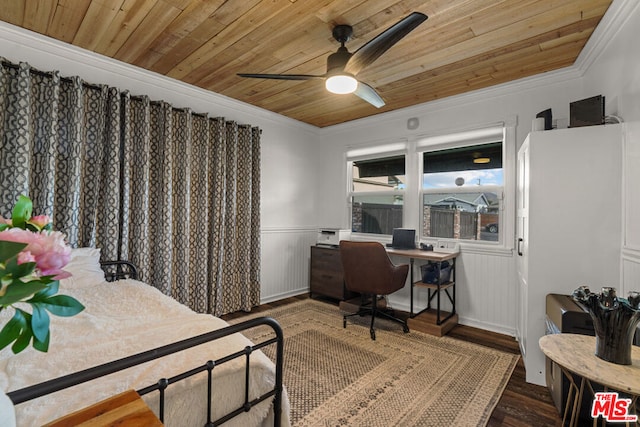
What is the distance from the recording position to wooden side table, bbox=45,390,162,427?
738 millimetres

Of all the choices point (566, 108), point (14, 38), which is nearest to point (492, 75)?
point (566, 108)

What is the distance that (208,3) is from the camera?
1.97 metres

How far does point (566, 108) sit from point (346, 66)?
7.32ft

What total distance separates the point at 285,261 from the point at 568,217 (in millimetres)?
3235

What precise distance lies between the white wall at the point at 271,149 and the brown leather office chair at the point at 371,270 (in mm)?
1371

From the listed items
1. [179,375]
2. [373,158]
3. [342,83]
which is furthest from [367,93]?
[179,375]

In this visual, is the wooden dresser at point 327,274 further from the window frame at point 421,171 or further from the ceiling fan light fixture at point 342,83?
the ceiling fan light fixture at point 342,83

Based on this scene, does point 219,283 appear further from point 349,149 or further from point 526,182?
point 526,182

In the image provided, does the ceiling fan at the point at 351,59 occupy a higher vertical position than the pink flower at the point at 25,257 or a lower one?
higher

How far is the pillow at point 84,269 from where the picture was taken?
2.24 meters

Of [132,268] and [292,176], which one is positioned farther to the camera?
[292,176]

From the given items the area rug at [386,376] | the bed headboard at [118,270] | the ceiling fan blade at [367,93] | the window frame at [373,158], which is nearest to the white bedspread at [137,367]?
the area rug at [386,376]

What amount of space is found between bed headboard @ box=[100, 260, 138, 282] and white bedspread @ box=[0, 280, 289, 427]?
92 centimetres

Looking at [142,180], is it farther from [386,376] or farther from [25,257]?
[386,376]
